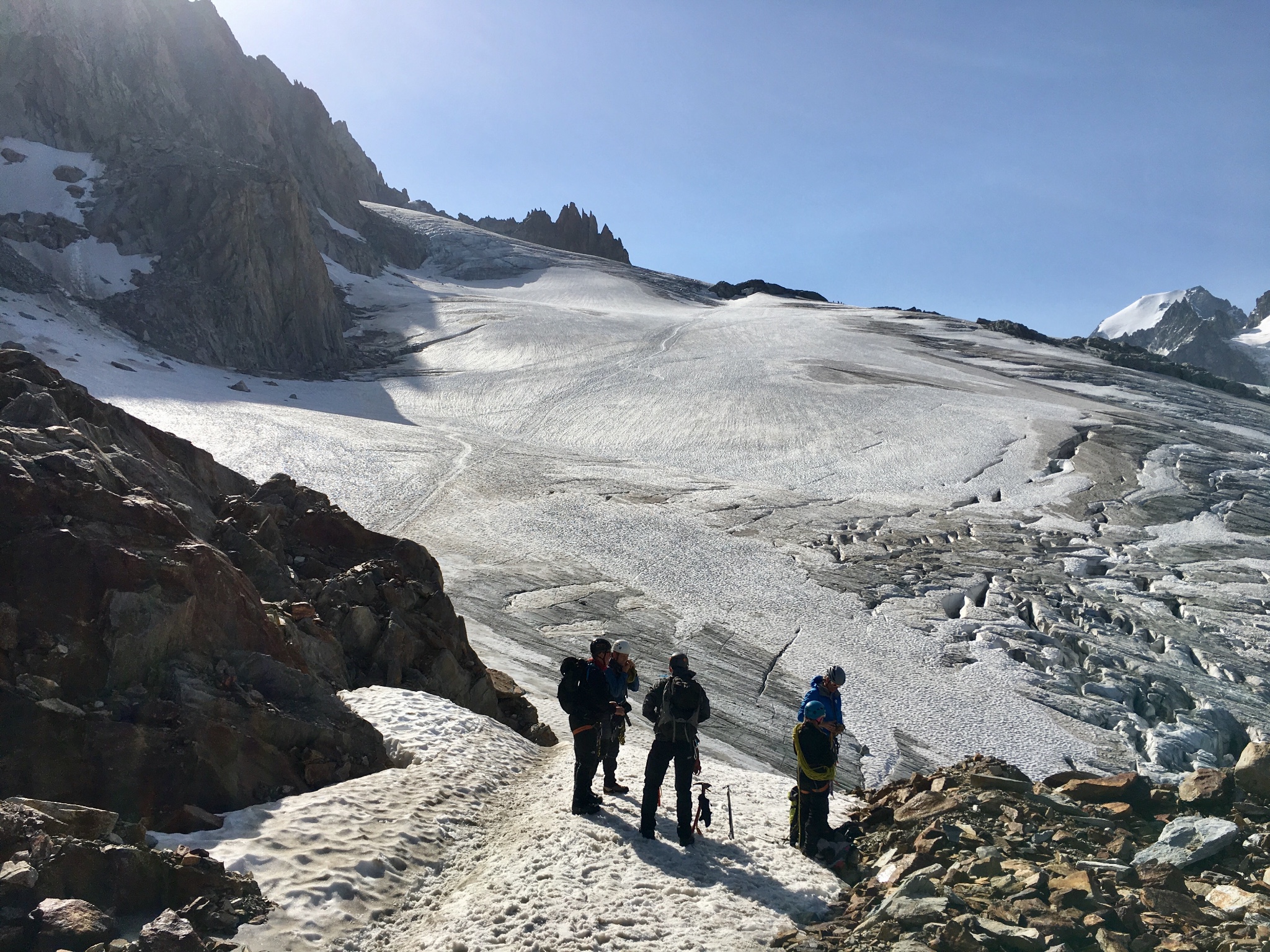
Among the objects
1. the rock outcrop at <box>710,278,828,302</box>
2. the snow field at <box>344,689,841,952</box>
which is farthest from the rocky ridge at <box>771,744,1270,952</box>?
the rock outcrop at <box>710,278,828,302</box>

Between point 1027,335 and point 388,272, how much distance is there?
192ft

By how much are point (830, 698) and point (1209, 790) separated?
10.2ft

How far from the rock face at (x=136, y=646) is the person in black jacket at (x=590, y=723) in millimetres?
2022

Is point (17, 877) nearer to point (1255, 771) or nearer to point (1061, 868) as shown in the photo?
point (1061, 868)

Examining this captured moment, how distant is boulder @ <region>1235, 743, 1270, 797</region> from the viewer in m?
6.64

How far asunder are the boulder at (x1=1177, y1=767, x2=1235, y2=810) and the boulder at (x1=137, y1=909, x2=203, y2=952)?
24.1 feet

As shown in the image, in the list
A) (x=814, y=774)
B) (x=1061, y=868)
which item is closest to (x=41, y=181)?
(x=814, y=774)

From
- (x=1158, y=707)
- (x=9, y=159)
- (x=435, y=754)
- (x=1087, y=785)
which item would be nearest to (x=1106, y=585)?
(x=1158, y=707)

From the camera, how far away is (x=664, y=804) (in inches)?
340

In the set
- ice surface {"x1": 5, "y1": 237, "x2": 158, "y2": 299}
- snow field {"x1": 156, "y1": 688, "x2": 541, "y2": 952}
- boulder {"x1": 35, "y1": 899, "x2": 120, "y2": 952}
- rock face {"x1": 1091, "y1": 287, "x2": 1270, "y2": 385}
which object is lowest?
snow field {"x1": 156, "y1": 688, "x2": 541, "y2": 952}

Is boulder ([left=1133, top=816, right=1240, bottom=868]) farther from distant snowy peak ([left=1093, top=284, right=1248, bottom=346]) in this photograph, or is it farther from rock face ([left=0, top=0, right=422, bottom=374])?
distant snowy peak ([left=1093, top=284, right=1248, bottom=346])

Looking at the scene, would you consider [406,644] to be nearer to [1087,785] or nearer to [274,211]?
[1087,785]

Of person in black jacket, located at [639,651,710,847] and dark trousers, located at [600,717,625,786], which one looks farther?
dark trousers, located at [600,717,625,786]

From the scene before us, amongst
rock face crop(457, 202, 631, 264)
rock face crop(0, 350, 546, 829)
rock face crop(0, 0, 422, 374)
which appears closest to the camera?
rock face crop(0, 350, 546, 829)
